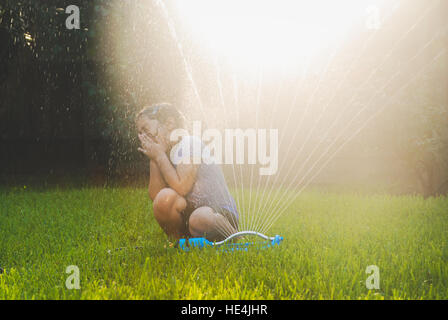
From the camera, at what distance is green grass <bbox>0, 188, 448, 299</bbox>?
8.44 feet

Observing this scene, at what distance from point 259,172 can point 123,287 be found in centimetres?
855

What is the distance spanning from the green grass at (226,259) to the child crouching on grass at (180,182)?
9.6 inches

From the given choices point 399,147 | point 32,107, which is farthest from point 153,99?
point 399,147

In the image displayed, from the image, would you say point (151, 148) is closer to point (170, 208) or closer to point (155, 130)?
point (155, 130)

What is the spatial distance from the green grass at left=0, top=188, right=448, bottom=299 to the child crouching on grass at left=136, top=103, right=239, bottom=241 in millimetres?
245

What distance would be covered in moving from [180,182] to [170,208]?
0.25 metres

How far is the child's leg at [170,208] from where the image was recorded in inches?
130

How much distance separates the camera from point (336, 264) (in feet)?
10.3

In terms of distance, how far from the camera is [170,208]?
3.31 m
